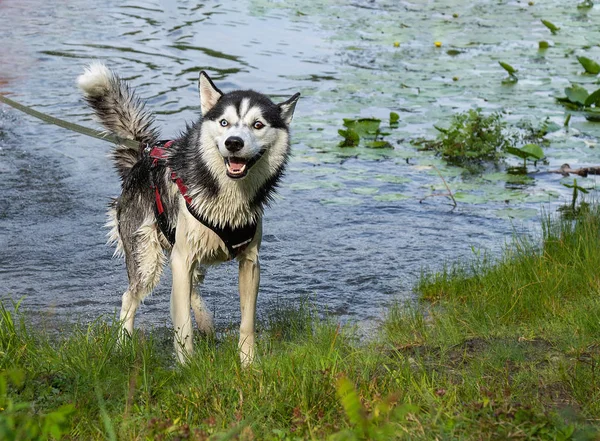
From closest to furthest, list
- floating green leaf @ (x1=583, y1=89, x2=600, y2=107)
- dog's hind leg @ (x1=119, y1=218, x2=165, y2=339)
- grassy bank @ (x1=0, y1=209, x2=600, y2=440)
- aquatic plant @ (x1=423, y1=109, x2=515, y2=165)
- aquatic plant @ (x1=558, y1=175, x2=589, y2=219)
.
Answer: grassy bank @ (x1=0, y1=209, x2=600, y2=440) → dog's hind leg @ (x1=119, y1=218, x2=165, y2=339) → aquatic plant @ (x1=558, y1=175, x2=589, y2=219) → aquatic plant @ (x1=423, y1=109, x2=515, y2=165) → floating green leaf @ (x1=583, y1=89, x2=600, y2=107)

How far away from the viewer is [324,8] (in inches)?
628

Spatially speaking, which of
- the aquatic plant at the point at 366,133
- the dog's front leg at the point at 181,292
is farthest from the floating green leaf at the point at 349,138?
the dog's front leg at the point at 181,292

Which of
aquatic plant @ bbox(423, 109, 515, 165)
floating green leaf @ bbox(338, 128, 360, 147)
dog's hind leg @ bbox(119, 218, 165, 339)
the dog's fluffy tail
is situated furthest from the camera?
floating green leaf @ bbox(338, 128, 360, 147)

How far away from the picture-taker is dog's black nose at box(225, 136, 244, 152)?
4215 mm

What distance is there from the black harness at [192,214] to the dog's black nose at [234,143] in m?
0.48

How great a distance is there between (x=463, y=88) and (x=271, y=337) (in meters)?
7.20

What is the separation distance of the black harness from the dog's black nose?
0.48 meters

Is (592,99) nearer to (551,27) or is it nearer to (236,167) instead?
(551,27)

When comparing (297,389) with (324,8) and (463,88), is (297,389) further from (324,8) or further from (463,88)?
(324,8)

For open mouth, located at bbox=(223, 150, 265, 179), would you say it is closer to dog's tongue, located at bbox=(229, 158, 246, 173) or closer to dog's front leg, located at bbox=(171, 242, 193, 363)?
dog's tongue, located at bbox=(229, 158, 246, 173)

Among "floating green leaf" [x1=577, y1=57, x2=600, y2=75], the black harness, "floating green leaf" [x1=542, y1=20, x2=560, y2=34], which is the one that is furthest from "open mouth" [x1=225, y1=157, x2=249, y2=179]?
"floating green leaf" [x1=542, y1=20, x2=560, y2=34]

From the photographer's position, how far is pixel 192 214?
4.59 metres

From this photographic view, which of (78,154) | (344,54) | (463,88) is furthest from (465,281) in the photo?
(344,54)

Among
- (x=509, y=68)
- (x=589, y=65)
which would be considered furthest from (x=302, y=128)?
(x=589, y=65)
